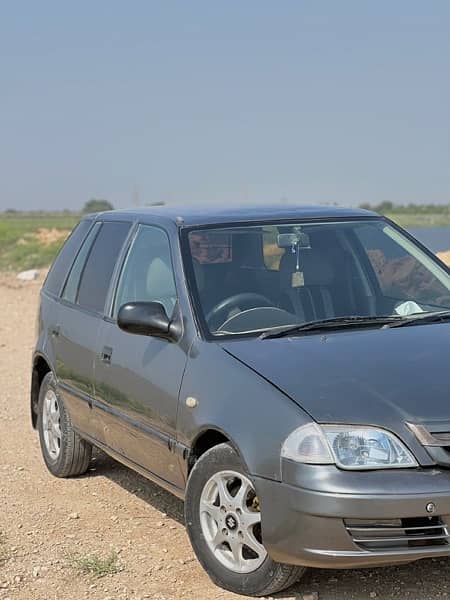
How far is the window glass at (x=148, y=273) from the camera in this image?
6.11m

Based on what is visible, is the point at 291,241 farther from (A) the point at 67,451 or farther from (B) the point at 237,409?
(A) the point at 67,451

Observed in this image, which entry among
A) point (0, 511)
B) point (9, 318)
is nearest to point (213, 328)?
point (0, 511)

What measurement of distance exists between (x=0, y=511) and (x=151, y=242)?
6.13 ft

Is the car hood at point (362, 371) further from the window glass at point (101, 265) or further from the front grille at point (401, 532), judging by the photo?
the window glass at point (101, 265)

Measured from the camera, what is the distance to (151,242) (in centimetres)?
646

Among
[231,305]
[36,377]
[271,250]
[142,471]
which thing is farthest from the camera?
[36,377]

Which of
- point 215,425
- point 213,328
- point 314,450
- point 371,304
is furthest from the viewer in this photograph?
point 371,304

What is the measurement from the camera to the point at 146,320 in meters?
5.66

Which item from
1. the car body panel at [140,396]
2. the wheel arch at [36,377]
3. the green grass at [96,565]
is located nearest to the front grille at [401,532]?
the car body panel at [140,396]

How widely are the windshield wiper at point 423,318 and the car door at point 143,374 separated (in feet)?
3.61

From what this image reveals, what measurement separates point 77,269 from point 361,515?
11.3ft

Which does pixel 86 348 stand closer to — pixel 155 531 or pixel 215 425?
pixel 155 531

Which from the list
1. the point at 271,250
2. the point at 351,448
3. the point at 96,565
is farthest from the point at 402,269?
the point at 96,565

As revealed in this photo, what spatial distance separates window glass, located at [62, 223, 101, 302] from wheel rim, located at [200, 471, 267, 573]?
8.12ft
